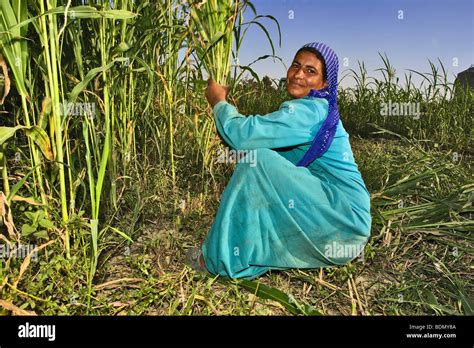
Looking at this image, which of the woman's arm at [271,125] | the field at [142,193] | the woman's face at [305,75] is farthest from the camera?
the woman's face at [305,75]

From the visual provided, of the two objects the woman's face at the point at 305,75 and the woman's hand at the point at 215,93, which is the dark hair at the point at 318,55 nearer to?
the woman's face at the point at 305,75

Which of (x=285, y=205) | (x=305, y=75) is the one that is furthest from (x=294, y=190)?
(x=305, y=75)

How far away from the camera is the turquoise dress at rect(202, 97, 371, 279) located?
4.49 ft

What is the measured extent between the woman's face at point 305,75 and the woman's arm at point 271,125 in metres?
0.07

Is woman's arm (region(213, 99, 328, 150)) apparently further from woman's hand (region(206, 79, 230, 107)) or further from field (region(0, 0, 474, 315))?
field (region(0, 0, 474, 315))

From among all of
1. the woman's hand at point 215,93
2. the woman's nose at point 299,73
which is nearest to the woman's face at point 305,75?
the woman's nose at point 299,73

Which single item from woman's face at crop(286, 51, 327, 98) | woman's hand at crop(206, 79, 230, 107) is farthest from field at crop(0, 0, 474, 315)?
woman's face at crop(286, 51, 327, 98)

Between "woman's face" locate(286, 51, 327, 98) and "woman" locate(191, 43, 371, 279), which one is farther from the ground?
"woman's face" locate(286, 51, 327, 98)

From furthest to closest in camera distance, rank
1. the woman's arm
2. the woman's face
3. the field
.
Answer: the woman's face < the woman's arm < the field

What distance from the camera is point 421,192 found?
2084 millimetres

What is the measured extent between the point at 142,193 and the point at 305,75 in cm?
86

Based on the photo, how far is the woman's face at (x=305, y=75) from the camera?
4.74ft

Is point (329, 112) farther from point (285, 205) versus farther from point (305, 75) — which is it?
point (285, 205)

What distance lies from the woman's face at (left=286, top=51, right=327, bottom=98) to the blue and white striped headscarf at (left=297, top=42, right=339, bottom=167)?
2cm
